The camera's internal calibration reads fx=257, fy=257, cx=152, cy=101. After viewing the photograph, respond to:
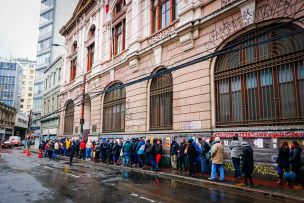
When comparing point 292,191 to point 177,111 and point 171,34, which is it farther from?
point 171,34

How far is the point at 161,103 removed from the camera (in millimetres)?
16891

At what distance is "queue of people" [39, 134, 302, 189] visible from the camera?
29.6ft

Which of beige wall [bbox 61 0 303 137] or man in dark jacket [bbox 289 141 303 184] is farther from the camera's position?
beige wall [bbox 61 0 303 137]

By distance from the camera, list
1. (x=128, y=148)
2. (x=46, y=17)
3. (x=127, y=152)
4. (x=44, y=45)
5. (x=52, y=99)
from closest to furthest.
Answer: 1. (x=128, y=148)
2. (x=127, y=152)
3. (x=52, y=99)
4. (x=44, y=45)
5. (x=46, y=17)

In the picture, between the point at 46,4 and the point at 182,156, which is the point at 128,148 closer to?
the point at 182,156

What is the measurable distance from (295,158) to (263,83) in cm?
367

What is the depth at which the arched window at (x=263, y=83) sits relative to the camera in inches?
400

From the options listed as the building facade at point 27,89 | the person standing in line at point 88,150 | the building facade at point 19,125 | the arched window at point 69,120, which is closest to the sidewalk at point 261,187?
the person standing in line at point 88,150

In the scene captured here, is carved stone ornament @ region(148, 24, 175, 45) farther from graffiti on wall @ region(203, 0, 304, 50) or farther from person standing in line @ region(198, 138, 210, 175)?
person standing in line @ region(198, 138, 210, 175)

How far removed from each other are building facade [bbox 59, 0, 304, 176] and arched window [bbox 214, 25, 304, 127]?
0.04 m

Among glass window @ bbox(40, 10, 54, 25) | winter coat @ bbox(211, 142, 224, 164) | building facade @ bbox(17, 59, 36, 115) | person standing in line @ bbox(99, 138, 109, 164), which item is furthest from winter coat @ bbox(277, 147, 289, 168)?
building facade @ bbox(17, 59, 36, 115)

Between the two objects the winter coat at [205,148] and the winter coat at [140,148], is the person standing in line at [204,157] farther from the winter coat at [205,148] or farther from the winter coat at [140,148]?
the winter coat at [140,148]

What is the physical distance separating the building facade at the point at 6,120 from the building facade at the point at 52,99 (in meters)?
24.1

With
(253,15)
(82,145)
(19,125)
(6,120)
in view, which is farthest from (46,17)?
(253,15)
